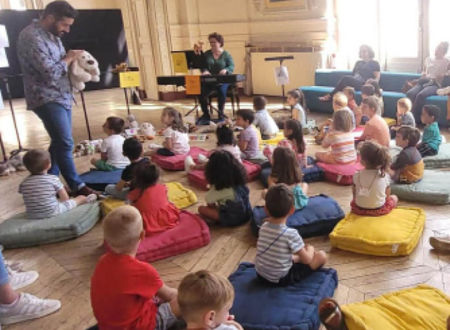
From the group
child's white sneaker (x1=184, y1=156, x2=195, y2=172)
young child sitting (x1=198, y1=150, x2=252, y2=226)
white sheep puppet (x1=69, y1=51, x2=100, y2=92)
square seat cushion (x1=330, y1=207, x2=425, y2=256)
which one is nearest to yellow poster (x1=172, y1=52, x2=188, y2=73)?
child's white sneaker (x1=184, y1=156, x2=195, y2=172)

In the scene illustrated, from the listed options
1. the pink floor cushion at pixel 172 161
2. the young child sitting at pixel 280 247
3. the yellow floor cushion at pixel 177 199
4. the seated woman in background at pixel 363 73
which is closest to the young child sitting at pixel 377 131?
the pink floor cushion at pixel 172 161

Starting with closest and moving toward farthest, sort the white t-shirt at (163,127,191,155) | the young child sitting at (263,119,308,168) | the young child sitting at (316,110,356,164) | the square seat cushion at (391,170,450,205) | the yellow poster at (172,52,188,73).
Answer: the square seat cushion at (391,170,450,205) < the young child sitting at (263,119,308,168) < the young child sitting at (316,110,356,164) < the white t-shirt at (163,127,191,155) < the yellow poster at (172,52,188,73)

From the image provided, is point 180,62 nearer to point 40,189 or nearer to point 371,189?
point 40,189

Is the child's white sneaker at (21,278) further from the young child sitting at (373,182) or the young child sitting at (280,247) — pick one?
the young child sitting at (373,182)

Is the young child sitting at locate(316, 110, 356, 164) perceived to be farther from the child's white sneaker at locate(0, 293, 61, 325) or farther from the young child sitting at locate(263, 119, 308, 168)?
the child's white sneaker at locate(0, 293, 61, 325)

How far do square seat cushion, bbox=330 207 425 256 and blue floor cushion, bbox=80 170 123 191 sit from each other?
233cm

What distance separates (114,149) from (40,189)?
1.20m

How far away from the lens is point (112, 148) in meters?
4.49

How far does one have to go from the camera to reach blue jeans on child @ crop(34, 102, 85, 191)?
3758 millimetres

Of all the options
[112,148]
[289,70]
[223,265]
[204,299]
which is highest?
[289,70]

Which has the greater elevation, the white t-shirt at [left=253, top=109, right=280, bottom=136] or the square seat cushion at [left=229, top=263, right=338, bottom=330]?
the white t-shirt at [left=253, top=109, right=280, bottom=136]

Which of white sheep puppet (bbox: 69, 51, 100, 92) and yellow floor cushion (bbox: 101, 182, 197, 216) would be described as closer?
yellow floor cushion (bbox: 101, 182, 197, 216)

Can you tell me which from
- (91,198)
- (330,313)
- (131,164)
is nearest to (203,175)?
(131,164)

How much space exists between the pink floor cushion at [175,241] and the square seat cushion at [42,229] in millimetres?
692
